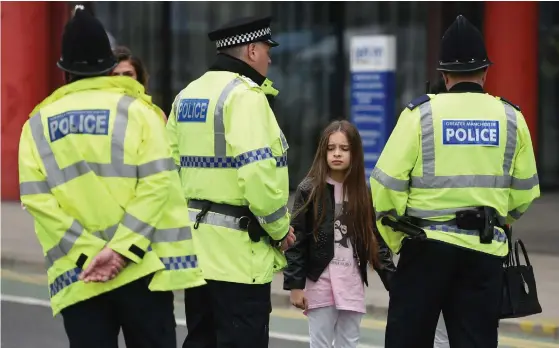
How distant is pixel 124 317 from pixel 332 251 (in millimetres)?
1923

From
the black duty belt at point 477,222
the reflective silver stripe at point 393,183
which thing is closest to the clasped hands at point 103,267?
the reflective silver stripe at point 393,183

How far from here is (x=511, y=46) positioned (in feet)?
51.0

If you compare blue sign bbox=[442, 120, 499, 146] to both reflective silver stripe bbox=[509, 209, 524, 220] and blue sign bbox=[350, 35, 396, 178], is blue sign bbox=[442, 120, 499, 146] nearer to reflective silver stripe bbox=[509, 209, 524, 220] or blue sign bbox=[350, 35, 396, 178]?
reflective silver stripe bbox=[509, 209, 524, 220]

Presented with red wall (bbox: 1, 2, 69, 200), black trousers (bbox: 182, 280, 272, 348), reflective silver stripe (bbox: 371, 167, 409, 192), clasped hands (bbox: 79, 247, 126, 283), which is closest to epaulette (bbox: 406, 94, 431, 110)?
reflective silver stripe (bbox: 371, 167, 409, 192)

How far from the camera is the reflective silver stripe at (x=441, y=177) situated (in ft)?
17.5

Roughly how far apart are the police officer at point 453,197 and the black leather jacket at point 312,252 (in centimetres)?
66

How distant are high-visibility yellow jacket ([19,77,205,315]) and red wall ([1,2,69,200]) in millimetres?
13700

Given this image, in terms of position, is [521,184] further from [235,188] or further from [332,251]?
[235,188]

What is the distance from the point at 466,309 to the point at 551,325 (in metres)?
3.38

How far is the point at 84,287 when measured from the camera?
4.38 metres

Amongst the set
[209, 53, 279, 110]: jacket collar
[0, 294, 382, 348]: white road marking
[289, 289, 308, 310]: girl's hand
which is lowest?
[0, 294, 382, 348]: white road marking

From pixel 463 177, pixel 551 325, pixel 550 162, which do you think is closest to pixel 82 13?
pixel 463 177

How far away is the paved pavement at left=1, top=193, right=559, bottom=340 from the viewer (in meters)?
8.69

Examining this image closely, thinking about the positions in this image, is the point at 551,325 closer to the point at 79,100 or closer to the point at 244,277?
the point at 244,277
